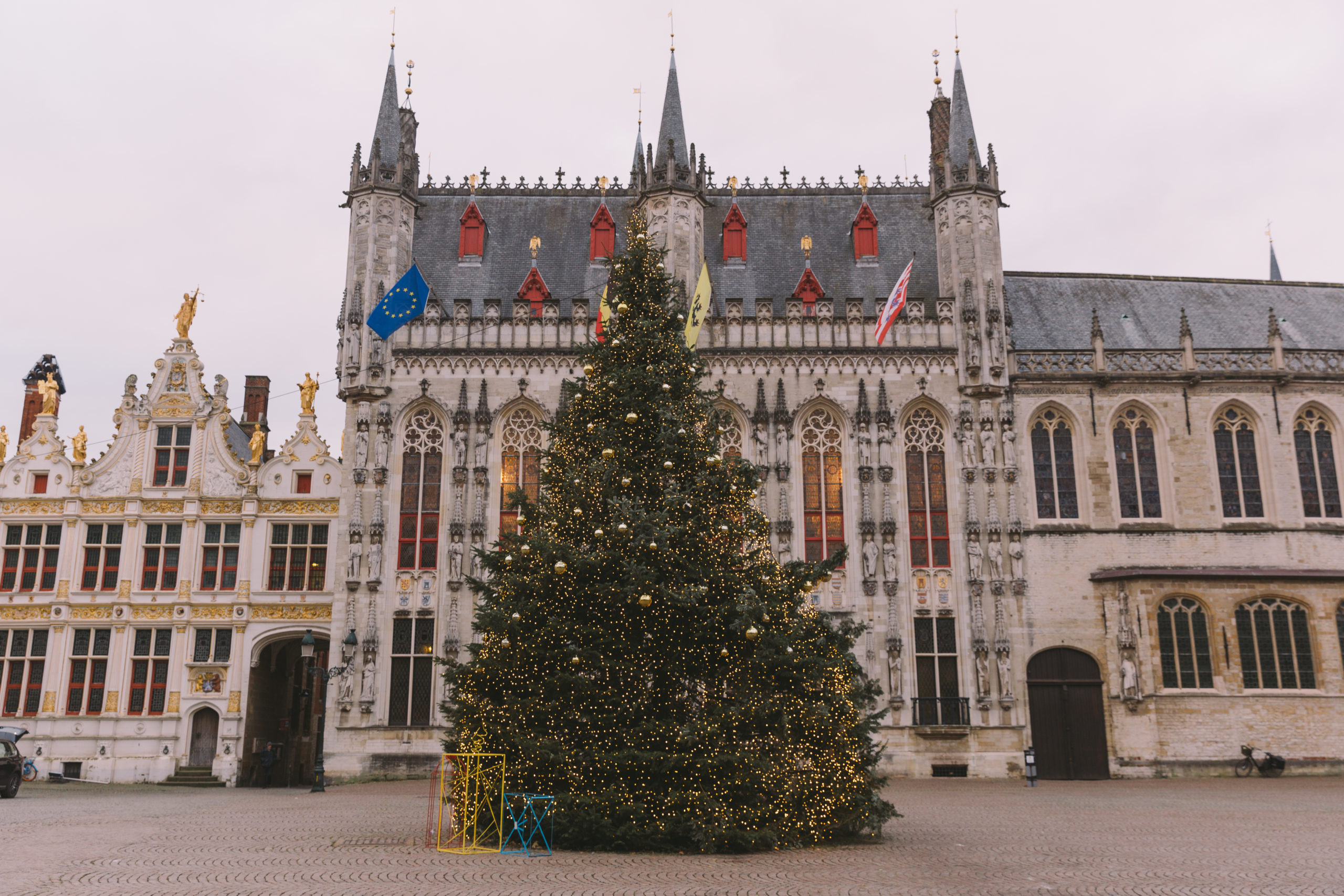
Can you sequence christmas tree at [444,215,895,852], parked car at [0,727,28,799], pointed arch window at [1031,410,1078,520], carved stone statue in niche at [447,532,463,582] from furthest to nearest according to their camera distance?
1. pointed arch window at [1031,410,1078,520]
2. carved stone statue in niche at [447,532,463,582]
3. parked car at [0,727,28,799]
4. christmas tree at [444,215,895,852]

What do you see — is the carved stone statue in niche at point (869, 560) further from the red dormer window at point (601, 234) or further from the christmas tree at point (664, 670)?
the christmas tree at point (664, 670)

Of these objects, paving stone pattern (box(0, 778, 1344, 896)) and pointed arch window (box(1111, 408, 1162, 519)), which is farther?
pointed arch window (box(1111, 408, 1162, 519))

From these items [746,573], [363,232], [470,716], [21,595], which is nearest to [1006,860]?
[746,573]

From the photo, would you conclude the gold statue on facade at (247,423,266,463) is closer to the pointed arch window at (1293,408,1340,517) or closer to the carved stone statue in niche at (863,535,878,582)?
the carved stone statue in niche at (863,535,878,582)

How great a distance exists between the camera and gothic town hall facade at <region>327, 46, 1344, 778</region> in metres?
30.9

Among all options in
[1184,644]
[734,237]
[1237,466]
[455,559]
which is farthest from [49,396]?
[1237,466]

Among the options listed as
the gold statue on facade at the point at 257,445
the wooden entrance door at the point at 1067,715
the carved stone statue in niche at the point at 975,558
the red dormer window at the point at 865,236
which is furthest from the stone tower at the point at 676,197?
the wooden entrance door at the point at 1067,715

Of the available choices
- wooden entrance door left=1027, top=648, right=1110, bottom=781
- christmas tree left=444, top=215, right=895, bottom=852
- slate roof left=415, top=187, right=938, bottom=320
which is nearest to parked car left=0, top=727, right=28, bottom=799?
christmas tree left=444, top=215, right=895, bottom=852

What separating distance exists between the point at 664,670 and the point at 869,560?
17.8 m

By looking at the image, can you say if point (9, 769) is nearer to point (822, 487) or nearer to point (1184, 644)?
A: point (822, 487)

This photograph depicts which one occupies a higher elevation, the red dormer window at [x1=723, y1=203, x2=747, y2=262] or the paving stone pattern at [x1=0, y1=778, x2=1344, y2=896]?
the red dormer window at [x1=723, y1=203, x2=747, y2=262]

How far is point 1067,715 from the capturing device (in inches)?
1230

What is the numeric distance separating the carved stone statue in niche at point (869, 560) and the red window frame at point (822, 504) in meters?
0.75

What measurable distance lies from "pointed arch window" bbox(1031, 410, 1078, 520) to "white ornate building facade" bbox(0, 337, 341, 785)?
851 inches
